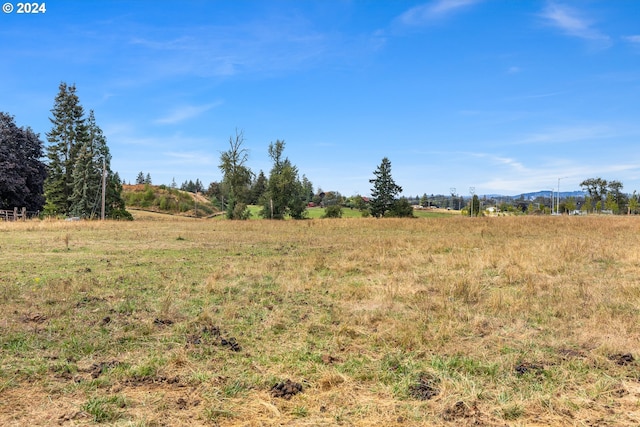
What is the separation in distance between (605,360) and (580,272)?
656 cm

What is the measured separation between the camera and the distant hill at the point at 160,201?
258 feet

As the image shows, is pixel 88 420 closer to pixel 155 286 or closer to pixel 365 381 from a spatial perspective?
pixel 365 381

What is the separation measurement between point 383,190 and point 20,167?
55037 millimetres

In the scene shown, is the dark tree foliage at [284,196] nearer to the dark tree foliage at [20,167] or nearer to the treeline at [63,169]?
the treeline at [63,169]

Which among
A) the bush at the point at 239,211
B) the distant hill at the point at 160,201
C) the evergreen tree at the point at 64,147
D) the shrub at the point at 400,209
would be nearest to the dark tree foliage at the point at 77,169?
the evergreen tree at the point at 64,147

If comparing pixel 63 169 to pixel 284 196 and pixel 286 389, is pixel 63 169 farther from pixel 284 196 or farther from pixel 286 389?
pixel 286 389

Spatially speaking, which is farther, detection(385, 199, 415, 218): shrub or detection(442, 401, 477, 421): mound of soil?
detection(385, 199, 415, 218): shrub

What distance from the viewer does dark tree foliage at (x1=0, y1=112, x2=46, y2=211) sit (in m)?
44.9

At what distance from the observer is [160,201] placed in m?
79.8

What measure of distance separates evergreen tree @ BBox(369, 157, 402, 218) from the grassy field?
2462 inches

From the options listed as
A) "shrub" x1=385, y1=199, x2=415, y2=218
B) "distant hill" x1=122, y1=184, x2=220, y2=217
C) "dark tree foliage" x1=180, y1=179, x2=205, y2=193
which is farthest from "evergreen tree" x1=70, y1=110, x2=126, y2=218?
"dark tree foliage" x1=180, y1=179, x2=205, y2=193

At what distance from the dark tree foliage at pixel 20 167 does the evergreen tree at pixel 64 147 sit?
6.48 ft

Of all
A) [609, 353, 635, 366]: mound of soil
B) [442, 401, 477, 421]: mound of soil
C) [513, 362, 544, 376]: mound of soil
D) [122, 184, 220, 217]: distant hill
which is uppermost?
[122, 184, 220, 217]: distant hill

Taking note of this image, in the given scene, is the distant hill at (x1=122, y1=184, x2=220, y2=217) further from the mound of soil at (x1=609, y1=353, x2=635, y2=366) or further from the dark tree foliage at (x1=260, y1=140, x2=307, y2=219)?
the mound of soil at (x1=609, y1=353, x2=635, y2=366)
